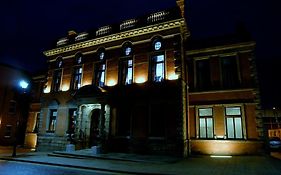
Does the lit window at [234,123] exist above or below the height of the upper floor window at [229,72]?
below

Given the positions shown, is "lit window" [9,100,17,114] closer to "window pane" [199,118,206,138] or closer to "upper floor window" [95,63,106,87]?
"upper floor window" [95,63,106,87]

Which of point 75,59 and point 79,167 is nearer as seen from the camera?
point 79,167

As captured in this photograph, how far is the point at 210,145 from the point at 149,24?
1062 centimetres

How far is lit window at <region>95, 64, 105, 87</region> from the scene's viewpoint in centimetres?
1870

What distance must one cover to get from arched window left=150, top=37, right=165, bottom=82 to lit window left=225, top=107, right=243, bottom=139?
19.2ft

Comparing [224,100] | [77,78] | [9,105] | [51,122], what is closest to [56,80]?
Answer: [77,78]

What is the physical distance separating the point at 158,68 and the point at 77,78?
324 inches

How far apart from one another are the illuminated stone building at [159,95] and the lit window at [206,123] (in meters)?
0.07

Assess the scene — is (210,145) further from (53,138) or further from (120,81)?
(53,138)

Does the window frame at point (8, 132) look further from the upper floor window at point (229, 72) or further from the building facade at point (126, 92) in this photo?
the upper floor window at point (229, 72)

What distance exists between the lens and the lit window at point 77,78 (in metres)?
19.9

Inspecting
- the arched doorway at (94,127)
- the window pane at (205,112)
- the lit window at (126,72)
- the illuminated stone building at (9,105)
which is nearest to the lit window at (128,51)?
the lit window at (126,72)

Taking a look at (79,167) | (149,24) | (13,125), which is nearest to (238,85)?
(149,24)

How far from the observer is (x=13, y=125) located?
95.9 feet
